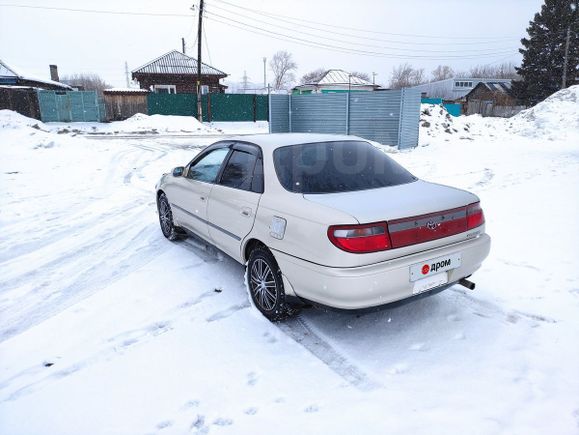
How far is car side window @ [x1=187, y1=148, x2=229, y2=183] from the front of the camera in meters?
4.24

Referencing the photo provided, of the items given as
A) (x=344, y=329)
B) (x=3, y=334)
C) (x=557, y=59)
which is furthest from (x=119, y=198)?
(x=557, y=59)

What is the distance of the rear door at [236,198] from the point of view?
3.52 meters

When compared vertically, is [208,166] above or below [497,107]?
below

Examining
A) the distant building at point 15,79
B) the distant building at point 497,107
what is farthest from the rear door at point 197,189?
the distant building at point 497,107

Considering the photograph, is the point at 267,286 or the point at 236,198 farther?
the point at 236,198

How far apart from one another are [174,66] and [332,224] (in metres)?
38.6

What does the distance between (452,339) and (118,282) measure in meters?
3.29

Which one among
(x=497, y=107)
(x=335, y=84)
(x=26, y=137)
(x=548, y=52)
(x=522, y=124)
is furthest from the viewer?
(x=335, y=84)

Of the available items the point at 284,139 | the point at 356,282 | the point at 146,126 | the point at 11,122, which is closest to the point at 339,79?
the point at 146,126

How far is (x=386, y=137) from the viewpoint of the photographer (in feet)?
49.6

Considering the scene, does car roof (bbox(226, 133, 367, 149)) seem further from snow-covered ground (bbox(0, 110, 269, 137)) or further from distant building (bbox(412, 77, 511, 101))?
distant building (bbox(412, 77, 511, 101))

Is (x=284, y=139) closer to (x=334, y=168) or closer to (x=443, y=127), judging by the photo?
(x=334, y=168)

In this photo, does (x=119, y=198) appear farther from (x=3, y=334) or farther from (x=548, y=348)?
(x=548, y=348)

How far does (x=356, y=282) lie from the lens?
104 inches
